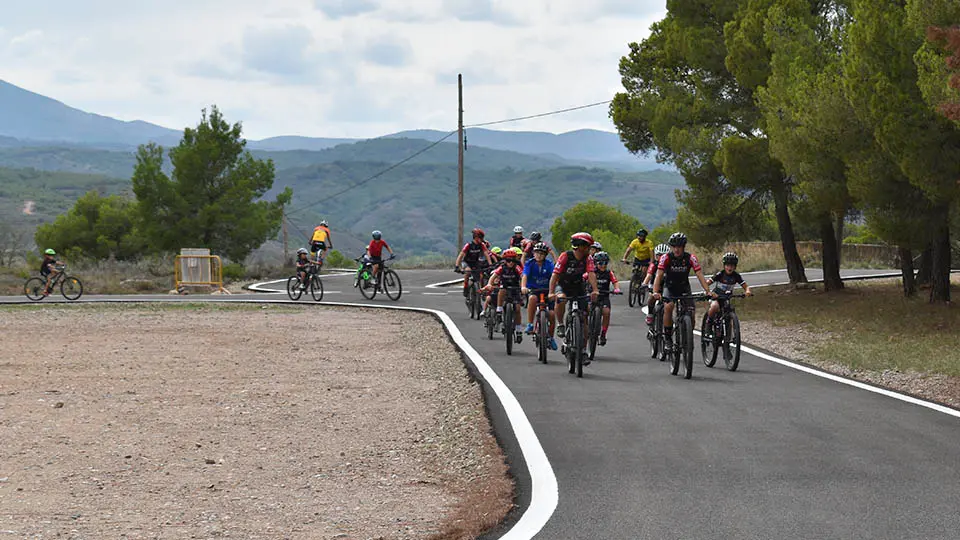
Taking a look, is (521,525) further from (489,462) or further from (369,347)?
(369,347)

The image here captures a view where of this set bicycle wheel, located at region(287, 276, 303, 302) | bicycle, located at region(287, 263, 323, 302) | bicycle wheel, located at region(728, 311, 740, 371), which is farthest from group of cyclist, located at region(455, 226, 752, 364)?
bicycle wheel, located at region(287, 276, 303, 302)

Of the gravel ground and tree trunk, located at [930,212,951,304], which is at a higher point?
tree trunk, located at [930,212,951,304]

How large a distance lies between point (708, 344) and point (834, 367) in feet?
5.79

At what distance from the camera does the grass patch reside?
16281 millimetres

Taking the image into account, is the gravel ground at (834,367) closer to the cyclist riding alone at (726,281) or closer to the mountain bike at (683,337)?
the cyclist riding alone at (726,281)

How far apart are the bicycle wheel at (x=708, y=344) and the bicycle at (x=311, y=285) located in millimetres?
17763

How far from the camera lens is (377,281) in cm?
3078

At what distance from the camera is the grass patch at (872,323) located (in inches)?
641

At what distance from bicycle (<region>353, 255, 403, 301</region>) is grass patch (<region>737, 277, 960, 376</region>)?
893 centimetres

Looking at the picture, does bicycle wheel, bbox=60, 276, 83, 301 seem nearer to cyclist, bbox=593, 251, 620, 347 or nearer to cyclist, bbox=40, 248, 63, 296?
cyclist, bbox=40, 248, 63, 296

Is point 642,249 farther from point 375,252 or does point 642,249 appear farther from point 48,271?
point 48,271

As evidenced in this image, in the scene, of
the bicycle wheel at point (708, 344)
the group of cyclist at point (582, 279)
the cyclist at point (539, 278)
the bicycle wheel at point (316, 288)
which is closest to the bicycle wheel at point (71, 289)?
the bicycle wheel at point (316, 288)

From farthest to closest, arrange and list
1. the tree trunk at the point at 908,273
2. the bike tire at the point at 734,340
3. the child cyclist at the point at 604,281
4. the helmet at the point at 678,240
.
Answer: the tree trunk at the point at 908,273 → the child cyclist at the point at 604,281 → the bike tire at the point at 734,340 → the helmet at the point at 678,240

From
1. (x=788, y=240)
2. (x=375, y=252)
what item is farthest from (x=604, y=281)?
(x=788, y=240)
